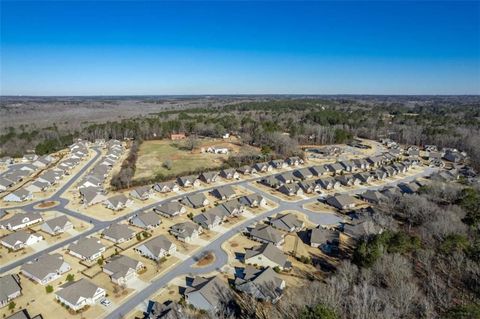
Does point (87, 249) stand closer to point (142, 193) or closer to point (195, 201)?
point (195, 201)

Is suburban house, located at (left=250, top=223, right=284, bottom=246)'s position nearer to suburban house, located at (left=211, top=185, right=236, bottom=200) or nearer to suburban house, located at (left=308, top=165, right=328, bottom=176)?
suburban house, located at (left=211, top=185, right=236, bottom=200)

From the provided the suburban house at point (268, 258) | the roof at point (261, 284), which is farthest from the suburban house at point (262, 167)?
the roof at point (261, 284)

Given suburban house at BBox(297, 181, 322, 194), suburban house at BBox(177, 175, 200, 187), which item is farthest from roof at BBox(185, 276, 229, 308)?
suburban house at BBox(297, 181, 322, 194)

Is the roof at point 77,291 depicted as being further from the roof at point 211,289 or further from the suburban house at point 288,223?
the suburban house at point 288,223

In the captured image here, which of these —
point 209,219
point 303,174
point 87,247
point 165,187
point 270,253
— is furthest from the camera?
point 303,174

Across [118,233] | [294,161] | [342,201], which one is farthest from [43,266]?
[294,161]

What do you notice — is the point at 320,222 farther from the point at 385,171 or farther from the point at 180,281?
the point at 385,171

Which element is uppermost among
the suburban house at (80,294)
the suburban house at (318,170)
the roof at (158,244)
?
the suburban house at (318,170)
